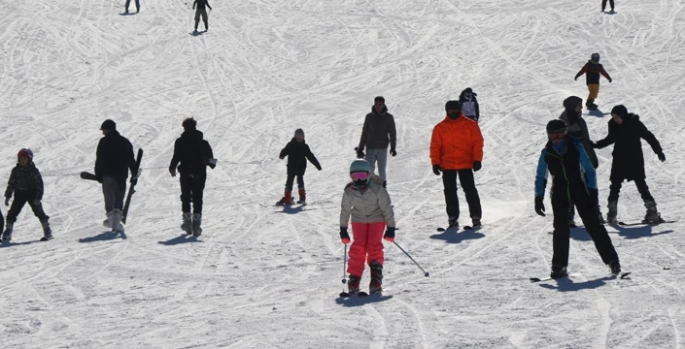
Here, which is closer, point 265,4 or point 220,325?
point 220,325

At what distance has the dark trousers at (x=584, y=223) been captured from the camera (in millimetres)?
9836

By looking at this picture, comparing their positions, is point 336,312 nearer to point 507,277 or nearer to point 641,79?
point 507,277

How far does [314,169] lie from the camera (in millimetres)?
19734

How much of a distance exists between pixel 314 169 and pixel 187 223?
5849mm

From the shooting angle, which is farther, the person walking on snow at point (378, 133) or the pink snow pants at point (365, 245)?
the person walking on snow at point (378, 133)

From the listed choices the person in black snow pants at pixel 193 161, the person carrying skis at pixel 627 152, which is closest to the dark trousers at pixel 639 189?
the person carrying skis at pixel 627 152

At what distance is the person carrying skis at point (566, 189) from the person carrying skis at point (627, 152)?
288 centimetres

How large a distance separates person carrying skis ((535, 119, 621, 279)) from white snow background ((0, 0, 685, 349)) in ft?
0.96

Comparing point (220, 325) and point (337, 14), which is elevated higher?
point (337, 14)

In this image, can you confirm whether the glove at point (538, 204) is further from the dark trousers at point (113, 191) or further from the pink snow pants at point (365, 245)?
the dark trousers at point (113, 191)

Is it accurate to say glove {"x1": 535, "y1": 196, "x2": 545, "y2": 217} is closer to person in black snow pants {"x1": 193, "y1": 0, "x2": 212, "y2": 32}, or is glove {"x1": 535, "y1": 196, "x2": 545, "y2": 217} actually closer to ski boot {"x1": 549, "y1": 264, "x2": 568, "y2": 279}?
ski boot {"x1": 549, "y1": 264, "x2": 568, "y2": 279}

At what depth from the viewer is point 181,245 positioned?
13273 mm

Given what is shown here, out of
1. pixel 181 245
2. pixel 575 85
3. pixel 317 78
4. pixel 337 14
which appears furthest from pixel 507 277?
pixel 337 14

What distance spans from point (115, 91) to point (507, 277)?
17479mm
